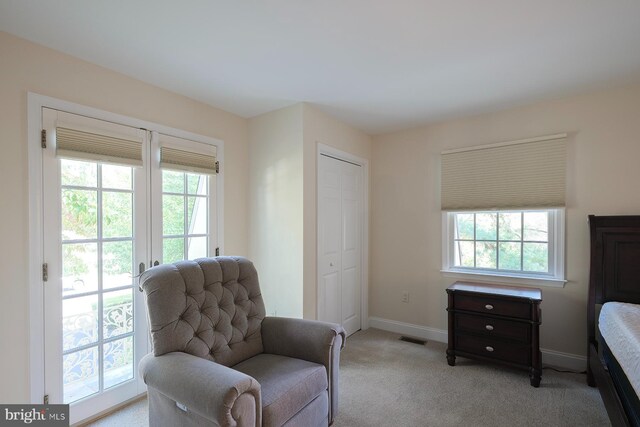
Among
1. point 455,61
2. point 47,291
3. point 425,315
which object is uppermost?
point 455,61

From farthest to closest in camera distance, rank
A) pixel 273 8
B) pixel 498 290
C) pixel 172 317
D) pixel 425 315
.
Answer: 1. pixel 425 315
2. pixel 498 290
3. pixel 172 317
4. pixel 273 8

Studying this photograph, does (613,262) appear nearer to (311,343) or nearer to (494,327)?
(494,327)

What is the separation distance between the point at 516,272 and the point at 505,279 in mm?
131

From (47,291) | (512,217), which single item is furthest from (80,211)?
(512,217)

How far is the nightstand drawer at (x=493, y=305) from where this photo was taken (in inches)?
98.7

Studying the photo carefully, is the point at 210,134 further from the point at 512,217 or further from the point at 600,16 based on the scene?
the point at 512,217

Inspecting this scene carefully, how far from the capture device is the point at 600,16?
1646 millimetres

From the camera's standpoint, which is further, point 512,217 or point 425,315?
point 425,315

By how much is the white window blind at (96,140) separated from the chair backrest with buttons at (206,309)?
0.97 meters

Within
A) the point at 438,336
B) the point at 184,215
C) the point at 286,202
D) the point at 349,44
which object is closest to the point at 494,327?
the point at 438,336

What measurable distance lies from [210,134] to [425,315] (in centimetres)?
302

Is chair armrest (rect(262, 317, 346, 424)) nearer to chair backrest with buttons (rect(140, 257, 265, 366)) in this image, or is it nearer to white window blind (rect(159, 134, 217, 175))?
chair backrest with buttons (rect(140, 257, 265, 366))

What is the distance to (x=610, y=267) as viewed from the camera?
7.96 ft

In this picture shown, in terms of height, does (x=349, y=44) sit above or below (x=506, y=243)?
above
